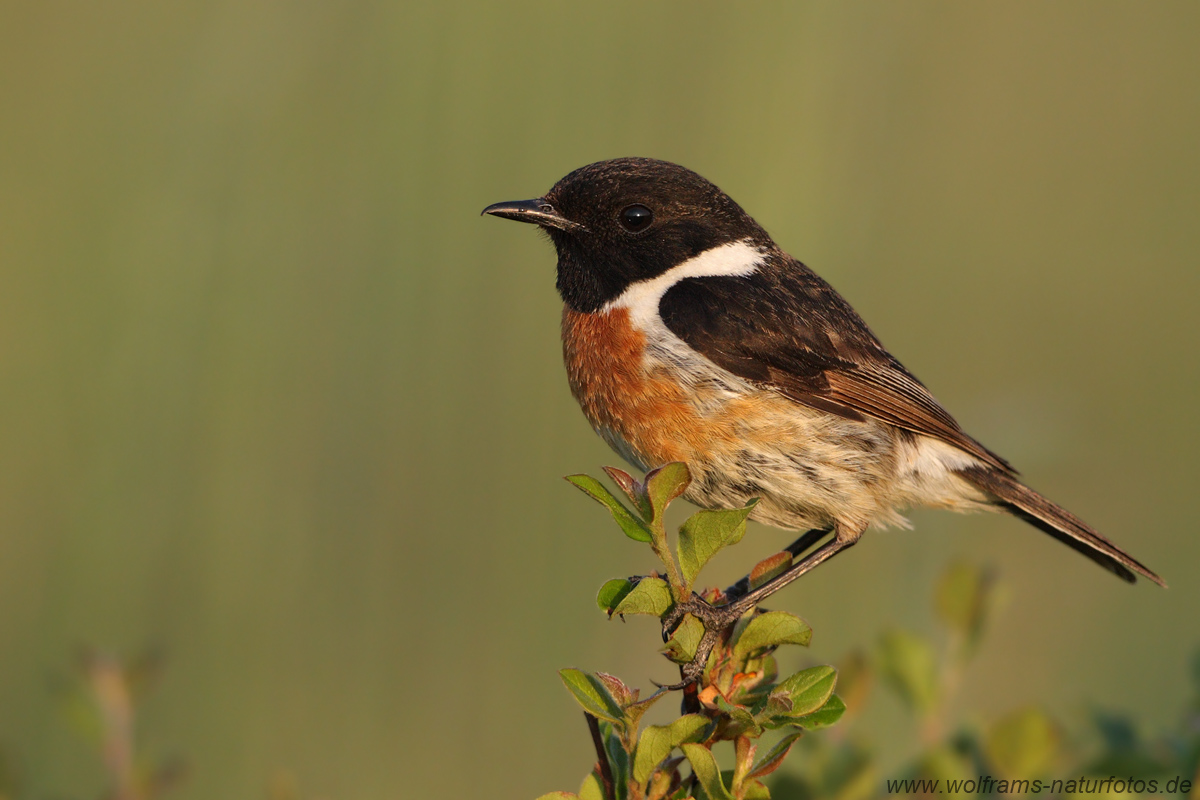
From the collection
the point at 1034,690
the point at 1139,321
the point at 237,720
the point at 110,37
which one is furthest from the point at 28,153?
the point at 1139,321

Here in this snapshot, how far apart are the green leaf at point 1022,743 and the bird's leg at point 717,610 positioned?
0.42m

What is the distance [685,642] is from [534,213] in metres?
1.57

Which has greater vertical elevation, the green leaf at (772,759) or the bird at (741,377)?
the bird at (741,377)

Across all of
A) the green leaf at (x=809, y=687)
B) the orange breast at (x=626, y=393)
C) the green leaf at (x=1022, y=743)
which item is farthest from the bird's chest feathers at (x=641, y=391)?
the green leaf at (x=809, y=687)

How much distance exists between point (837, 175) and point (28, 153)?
7.65 ft

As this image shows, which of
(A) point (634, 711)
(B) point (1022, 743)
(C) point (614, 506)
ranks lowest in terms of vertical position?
(B) point (1022, 743)

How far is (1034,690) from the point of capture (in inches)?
125

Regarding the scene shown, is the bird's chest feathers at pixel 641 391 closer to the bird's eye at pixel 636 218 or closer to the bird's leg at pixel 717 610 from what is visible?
the bird's eye at pixel 636 218

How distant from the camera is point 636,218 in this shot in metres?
2.74

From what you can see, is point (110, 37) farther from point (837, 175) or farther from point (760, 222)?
point (837, 175)

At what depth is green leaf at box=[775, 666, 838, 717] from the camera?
50.9 inches

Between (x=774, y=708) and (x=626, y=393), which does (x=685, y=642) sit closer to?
(x=774, y=708)

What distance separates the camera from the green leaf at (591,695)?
1235 mm

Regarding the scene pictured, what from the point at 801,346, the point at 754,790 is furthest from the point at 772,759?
the point at 801,346
